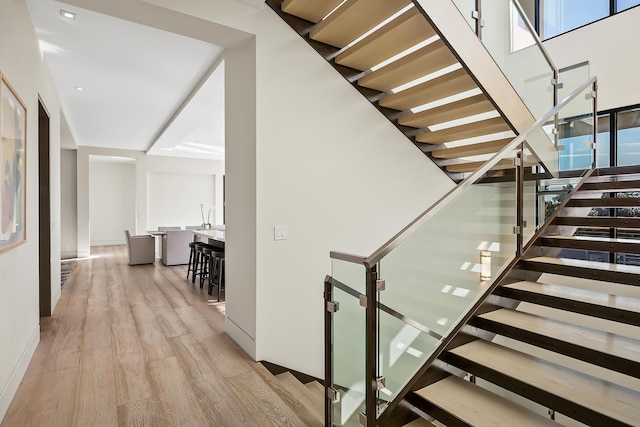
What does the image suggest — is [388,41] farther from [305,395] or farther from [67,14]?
[305,395]

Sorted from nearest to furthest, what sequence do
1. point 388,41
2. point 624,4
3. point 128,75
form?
point 388,41 → point 128,75 → point 624,4

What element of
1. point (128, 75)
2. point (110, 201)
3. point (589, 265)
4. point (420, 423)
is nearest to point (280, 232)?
point (420, 423)

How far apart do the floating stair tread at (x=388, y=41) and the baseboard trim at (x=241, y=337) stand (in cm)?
268

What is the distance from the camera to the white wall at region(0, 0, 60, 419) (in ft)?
7.16

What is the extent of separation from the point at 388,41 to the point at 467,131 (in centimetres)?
129

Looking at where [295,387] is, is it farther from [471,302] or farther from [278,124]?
[278,124]

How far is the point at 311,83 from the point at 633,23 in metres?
5.16

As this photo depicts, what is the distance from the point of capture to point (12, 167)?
2.29 m

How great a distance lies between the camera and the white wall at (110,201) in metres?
11.0

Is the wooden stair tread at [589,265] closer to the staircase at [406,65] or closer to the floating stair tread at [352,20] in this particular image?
the staircase at [406,65]

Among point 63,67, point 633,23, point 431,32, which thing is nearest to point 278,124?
point 431,32

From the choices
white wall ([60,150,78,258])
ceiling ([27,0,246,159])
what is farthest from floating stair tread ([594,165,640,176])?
white wall ([60,150,78,258])

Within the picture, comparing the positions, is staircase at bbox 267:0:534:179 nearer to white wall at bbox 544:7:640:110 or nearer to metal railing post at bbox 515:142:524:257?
metal railing post at bbox 515:142:524:257

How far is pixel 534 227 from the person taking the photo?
3.03 metres
